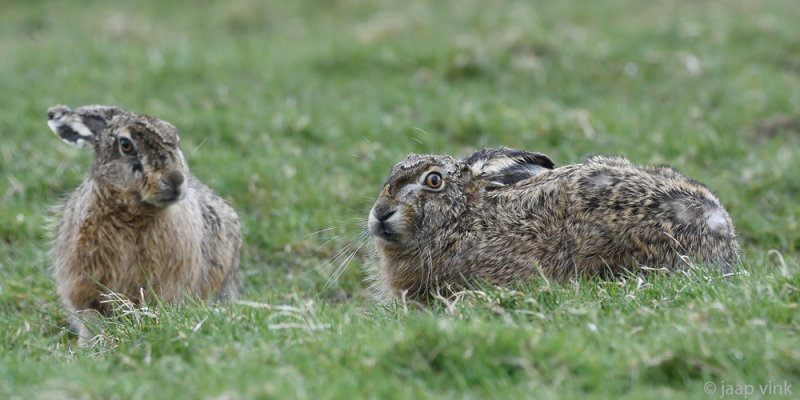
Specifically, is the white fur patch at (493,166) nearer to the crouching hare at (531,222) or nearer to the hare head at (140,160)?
the crouching hare at (531,222)

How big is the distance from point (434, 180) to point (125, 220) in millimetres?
2474

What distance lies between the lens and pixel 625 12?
56.3ft

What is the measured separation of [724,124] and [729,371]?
7.79 meters

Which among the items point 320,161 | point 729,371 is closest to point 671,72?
point 320,161

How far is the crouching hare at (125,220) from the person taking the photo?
6988 millimetres

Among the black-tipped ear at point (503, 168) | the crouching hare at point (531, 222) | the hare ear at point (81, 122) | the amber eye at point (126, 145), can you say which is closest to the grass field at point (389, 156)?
the crouching hare at point (531, 222)

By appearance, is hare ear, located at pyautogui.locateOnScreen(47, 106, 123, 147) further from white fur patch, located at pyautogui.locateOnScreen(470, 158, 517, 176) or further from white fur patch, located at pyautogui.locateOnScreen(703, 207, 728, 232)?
white fur patch, located at pyautogui.locateOnScreen(703, 207, 728, 232)

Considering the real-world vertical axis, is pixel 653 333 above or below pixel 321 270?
above

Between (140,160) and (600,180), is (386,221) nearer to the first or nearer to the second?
(600,180)

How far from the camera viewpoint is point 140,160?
23.0 feet

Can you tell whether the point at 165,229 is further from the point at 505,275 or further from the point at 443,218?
the point at 505,275

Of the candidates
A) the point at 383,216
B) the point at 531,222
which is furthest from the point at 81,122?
the point at 531,222

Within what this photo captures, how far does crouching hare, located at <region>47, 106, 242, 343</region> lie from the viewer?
699 cm

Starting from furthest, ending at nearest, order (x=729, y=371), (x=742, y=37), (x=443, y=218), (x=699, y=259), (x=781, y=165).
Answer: (x=742, y=37) < (x=781, y=165) < (x=443, y=218) < (x=699, y=259) < (x=729, y=371)
